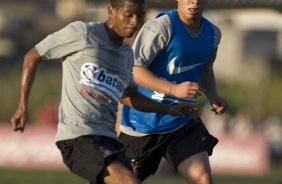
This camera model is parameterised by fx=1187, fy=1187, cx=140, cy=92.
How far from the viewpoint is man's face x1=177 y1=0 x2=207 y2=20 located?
36.3 feet

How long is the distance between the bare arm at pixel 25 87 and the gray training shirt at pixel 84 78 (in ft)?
0.27

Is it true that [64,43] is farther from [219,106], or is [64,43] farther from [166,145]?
[166,145]

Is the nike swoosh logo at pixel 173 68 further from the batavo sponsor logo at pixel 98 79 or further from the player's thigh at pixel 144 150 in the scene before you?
the batavo sponsor logo at pixel 98 79

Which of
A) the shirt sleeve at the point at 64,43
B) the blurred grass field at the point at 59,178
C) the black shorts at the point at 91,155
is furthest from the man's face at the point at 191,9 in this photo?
the blurred grass field at the point at 59,178

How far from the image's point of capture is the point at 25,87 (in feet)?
31.4

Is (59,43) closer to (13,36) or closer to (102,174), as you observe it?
(102,174)

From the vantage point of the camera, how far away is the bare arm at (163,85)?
1008 cm

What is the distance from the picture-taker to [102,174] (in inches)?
376

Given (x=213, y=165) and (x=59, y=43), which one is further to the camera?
(x=213, y=165)

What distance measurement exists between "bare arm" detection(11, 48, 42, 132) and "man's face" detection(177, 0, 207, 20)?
6.43 ft

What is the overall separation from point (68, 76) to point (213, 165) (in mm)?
18036

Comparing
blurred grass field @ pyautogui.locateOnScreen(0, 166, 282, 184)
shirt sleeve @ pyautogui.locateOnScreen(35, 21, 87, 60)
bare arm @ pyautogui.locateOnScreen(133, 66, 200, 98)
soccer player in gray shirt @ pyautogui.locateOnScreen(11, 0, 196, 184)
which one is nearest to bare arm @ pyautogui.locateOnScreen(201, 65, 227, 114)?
bare arm @ pyautogui.locateOnScreen(133, 66, 200, 98)

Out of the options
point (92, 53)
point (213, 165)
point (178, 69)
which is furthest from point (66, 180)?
point (92, 53)

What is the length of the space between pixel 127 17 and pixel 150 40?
52.5 inches
